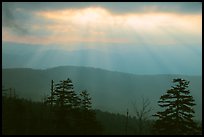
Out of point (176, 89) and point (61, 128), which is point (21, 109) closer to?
point (61, 128)

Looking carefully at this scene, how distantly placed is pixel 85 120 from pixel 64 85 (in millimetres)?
3892

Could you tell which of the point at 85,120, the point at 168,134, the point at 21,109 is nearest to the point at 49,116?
the point at 21,109

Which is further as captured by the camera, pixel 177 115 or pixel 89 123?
pixel 89 123

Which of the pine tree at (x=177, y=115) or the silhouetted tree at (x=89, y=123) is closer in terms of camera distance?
the pine tree at (x=177, y=115)

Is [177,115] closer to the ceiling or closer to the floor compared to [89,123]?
closer to the ceiling

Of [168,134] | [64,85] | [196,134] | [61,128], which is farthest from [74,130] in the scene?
[196,134]

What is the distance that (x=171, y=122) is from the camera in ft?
87.1

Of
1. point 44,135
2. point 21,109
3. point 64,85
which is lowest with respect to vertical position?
point 44,135

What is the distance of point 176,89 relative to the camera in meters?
26.5

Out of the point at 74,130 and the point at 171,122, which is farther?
the point at 74,130

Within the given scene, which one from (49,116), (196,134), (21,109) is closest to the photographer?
(196,134)

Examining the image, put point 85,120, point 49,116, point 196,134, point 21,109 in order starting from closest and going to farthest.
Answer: point 196,134, point 85,120, point 21,109, point 49,116

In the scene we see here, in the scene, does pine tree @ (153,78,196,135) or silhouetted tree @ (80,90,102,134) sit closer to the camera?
pine tree @ (153,78,196,135)

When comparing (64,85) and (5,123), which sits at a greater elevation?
(64,85)
